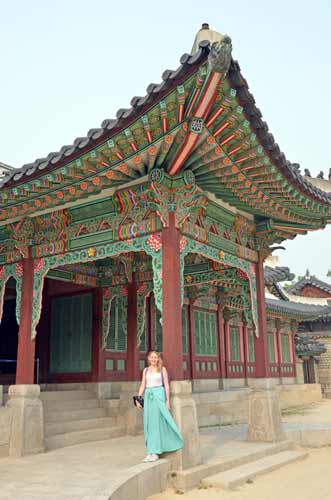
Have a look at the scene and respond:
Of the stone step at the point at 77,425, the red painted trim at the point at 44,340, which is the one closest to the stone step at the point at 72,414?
the stone step at the point at 77,425

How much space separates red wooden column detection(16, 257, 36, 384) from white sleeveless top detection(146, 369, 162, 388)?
2927 mm

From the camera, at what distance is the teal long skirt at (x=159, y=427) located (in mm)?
6633

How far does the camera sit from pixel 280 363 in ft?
76.9

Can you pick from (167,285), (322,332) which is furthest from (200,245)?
(322,332)

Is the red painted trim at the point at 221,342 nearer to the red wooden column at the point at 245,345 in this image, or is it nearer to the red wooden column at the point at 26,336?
the red wooden column at the point at 245,345

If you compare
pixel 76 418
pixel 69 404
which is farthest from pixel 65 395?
pixel 76 418

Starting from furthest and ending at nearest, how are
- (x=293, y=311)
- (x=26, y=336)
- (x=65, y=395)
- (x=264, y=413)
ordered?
(x=293, y=311) → (x=65, y=395) → (x=264, y=413) → (x=26, y=336)

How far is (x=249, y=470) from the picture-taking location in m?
7.41

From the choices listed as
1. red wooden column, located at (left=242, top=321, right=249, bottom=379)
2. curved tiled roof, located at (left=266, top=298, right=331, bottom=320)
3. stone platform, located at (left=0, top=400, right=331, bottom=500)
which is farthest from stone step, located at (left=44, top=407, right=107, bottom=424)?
curved tiled roof, located at (left=266, top=298, right=331, bottom=320)

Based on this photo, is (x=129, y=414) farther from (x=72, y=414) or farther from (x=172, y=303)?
(x=172, y=303)

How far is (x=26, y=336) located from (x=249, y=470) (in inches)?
178

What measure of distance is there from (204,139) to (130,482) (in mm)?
4566

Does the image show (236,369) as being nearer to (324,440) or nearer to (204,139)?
(324,440)

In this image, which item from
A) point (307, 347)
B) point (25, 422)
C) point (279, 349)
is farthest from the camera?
point (307, 347)
